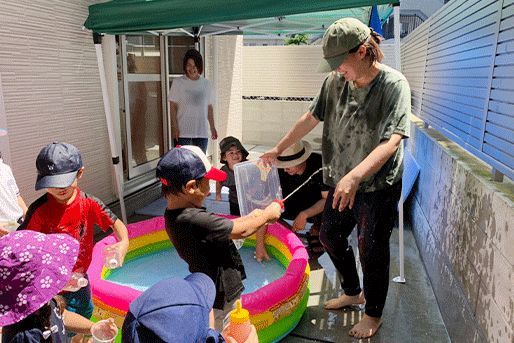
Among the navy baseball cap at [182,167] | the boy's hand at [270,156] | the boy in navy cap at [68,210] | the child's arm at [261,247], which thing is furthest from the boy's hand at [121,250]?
the child's arm at [261,247]

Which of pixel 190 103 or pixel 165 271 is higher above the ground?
pixel 190 103

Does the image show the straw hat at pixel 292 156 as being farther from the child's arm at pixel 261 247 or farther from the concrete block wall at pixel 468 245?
the concrete block wall at pixel 468 245

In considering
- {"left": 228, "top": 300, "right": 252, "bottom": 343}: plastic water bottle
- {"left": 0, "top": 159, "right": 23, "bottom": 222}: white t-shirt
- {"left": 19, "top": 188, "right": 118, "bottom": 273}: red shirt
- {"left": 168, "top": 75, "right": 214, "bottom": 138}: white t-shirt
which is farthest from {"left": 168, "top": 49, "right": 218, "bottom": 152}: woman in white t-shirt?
{"left": 228, "top": 300, "right": 252, "bottom": 343}: plastic water bottle

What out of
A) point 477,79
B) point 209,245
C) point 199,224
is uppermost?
point 477,79

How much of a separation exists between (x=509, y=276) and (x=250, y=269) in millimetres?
2604

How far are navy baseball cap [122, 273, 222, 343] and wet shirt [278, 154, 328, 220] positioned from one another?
9.53 feet

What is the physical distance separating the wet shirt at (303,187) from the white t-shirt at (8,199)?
225cm

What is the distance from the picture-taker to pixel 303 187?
168 inches

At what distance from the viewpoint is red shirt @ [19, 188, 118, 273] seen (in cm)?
235

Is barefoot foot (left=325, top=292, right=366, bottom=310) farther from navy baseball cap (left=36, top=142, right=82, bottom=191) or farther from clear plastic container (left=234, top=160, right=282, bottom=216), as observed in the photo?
navy baseball cap (left=36, top=142, right=82, bottom=191)

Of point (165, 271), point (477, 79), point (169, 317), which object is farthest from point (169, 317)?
point (165, 271)

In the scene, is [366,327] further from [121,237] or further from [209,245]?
[121,237]

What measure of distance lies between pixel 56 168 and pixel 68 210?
244mm

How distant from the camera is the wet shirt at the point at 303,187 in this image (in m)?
4.15
